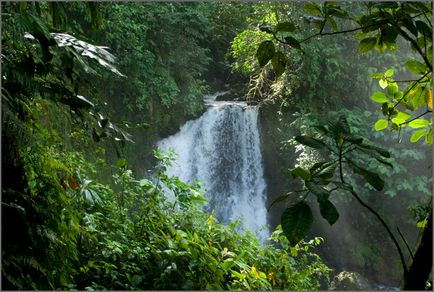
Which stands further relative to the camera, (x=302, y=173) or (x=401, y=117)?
(x=401, y=117)

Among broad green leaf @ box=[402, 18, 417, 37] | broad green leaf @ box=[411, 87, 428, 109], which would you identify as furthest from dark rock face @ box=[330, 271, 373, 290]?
broad green leaf @ box=[402, 18, 417, 37]

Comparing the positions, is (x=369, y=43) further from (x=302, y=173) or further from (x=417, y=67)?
(x=302, y=173)

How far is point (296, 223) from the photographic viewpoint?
1.79 ft

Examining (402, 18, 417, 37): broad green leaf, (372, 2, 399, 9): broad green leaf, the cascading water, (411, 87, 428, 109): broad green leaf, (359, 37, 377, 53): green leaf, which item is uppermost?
(372, 2, 399, 9): broad green leaf

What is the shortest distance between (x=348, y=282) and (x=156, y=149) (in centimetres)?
448

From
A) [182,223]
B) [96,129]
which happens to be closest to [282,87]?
[182,223]

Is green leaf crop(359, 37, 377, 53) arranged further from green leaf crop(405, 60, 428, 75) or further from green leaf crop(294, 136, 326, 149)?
green leaf crop(294, 136, 326, 149)

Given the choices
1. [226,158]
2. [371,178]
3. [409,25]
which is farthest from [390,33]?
[226,158]

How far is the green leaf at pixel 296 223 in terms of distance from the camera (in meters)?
0.54

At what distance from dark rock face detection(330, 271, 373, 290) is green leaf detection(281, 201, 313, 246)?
15.6 feet

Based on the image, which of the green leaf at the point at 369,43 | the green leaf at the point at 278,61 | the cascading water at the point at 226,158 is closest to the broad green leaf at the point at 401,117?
the green leaf at the point at 369,43

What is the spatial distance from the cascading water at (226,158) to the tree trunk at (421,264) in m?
5.94

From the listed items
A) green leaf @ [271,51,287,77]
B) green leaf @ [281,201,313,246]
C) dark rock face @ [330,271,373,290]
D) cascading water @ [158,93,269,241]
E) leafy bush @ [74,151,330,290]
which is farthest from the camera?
cascading water @ [158,93,269,241]

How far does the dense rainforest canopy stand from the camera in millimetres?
758
